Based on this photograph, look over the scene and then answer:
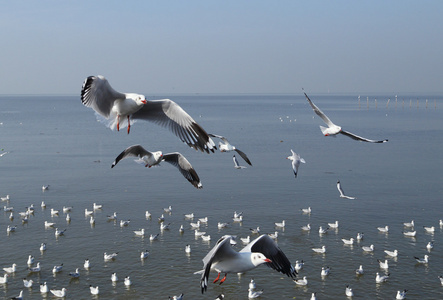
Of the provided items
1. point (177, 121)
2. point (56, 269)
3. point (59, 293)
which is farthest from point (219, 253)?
point (56, 269)

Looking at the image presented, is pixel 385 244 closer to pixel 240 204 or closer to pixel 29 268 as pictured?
pixel 240 204

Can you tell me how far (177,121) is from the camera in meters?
9.65

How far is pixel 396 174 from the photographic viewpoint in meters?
58.1

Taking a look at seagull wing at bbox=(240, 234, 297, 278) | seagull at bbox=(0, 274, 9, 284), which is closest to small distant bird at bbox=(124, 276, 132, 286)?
seagull at bbox=(0, 274, 9, 284)

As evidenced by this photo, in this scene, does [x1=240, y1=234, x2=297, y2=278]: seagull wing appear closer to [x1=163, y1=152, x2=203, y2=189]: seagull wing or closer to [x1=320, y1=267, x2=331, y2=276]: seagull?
[x1=163, y1=152, x2=203, y2=189]: seagull wing

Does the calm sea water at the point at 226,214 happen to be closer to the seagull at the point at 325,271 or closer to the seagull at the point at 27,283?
the seagull at the point at 27,283

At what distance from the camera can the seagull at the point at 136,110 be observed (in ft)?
29.5

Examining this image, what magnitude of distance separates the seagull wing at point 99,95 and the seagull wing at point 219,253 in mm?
4048

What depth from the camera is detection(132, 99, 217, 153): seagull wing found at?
29.0 feet

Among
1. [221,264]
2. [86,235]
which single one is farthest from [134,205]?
[221,264]

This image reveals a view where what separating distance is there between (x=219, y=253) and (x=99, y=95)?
529cm

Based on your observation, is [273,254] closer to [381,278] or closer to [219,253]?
[219,253]

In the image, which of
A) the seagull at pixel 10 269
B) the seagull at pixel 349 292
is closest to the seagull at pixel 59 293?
the seagull at pixel 10 269

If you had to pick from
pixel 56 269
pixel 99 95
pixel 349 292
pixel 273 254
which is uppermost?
pixel 99 95
